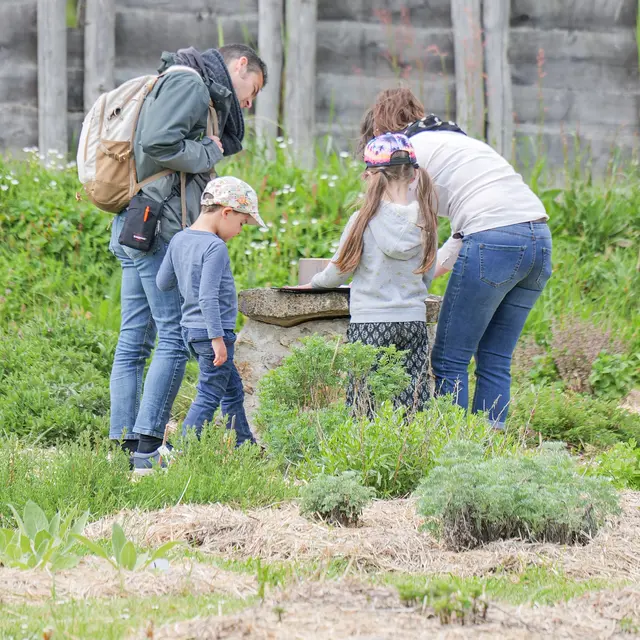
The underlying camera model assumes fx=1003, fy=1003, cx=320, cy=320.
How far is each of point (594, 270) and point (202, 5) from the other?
3.69 m

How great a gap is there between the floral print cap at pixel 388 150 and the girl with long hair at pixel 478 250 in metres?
0.18

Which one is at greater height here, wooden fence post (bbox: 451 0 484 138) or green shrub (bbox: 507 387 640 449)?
wooden fence post (bbox: 451 0 484 138)

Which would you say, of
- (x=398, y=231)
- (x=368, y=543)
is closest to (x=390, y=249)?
(x=398, y=231)

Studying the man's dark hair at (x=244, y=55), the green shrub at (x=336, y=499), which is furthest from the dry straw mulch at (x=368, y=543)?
the man's dark hair at (x=244, y=55)

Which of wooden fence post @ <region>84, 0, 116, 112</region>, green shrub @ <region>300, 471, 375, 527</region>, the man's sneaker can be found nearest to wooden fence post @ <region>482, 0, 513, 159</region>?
wooden fence post @ <region>84, 0, 116, 112</region>

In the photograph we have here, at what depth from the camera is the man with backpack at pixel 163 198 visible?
4.30 m

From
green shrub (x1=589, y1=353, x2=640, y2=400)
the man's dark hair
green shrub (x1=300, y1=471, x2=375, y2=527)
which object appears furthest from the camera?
green shrub (x1=589, y1=353, x2=640, y2=400)

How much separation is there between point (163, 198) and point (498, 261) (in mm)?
1509

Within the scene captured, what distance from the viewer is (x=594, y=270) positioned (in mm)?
7328

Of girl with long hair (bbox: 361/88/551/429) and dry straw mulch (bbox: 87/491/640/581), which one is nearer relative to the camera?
dry straw mulch (bbox: 87/491/640/581)

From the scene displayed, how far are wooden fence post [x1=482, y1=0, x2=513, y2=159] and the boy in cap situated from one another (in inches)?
163

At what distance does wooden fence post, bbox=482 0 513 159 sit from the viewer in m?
8.09

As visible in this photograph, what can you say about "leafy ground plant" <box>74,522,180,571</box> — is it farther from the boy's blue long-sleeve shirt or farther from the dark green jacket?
the dark green jacket

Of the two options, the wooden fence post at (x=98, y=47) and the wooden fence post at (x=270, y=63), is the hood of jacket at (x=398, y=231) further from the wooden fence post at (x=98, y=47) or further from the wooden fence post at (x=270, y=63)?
the wooden fence post at (x=98, y=47)
